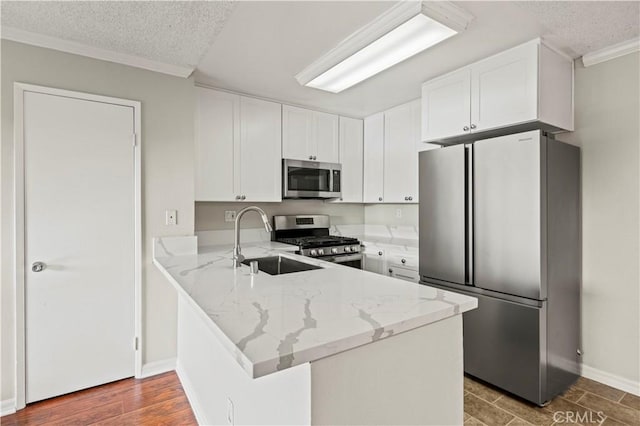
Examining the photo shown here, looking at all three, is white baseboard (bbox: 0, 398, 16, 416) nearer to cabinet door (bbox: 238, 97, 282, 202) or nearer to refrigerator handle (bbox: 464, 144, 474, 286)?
cabinet door (bbox: 238, 97, 282, 202)

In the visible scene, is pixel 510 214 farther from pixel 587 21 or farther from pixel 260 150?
pixel 260 150

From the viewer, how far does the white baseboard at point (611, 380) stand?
2.26 meters

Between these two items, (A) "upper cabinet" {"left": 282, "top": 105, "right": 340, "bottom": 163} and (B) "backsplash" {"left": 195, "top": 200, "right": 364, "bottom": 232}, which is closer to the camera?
(B) "backsplash" {"left": 195, "top": 200, "right": 364, "bottom": 232}

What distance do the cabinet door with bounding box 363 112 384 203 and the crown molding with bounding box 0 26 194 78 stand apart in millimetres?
2112

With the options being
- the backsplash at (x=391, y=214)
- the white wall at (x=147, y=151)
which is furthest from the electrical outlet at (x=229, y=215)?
the backsplash at (x=391, y=214)

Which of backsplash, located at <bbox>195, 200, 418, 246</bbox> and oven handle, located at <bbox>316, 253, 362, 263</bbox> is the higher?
backsplash, located at <bbox>195, 200, 418, 246</bbox>

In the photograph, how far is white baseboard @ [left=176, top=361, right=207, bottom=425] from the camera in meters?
1.98

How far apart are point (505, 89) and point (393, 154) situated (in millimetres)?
1471

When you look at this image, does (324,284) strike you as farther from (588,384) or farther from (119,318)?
(588,384)

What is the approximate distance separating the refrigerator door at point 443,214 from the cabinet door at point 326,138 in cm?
127

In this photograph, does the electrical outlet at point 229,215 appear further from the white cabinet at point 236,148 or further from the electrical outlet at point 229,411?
the electrical outlet at point 229,411

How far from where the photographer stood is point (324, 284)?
155cm

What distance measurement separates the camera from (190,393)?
2.20 metres

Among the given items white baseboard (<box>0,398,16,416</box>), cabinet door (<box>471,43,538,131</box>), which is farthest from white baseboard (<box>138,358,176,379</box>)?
cabinet door (<box>471,43,538,131</box>)
